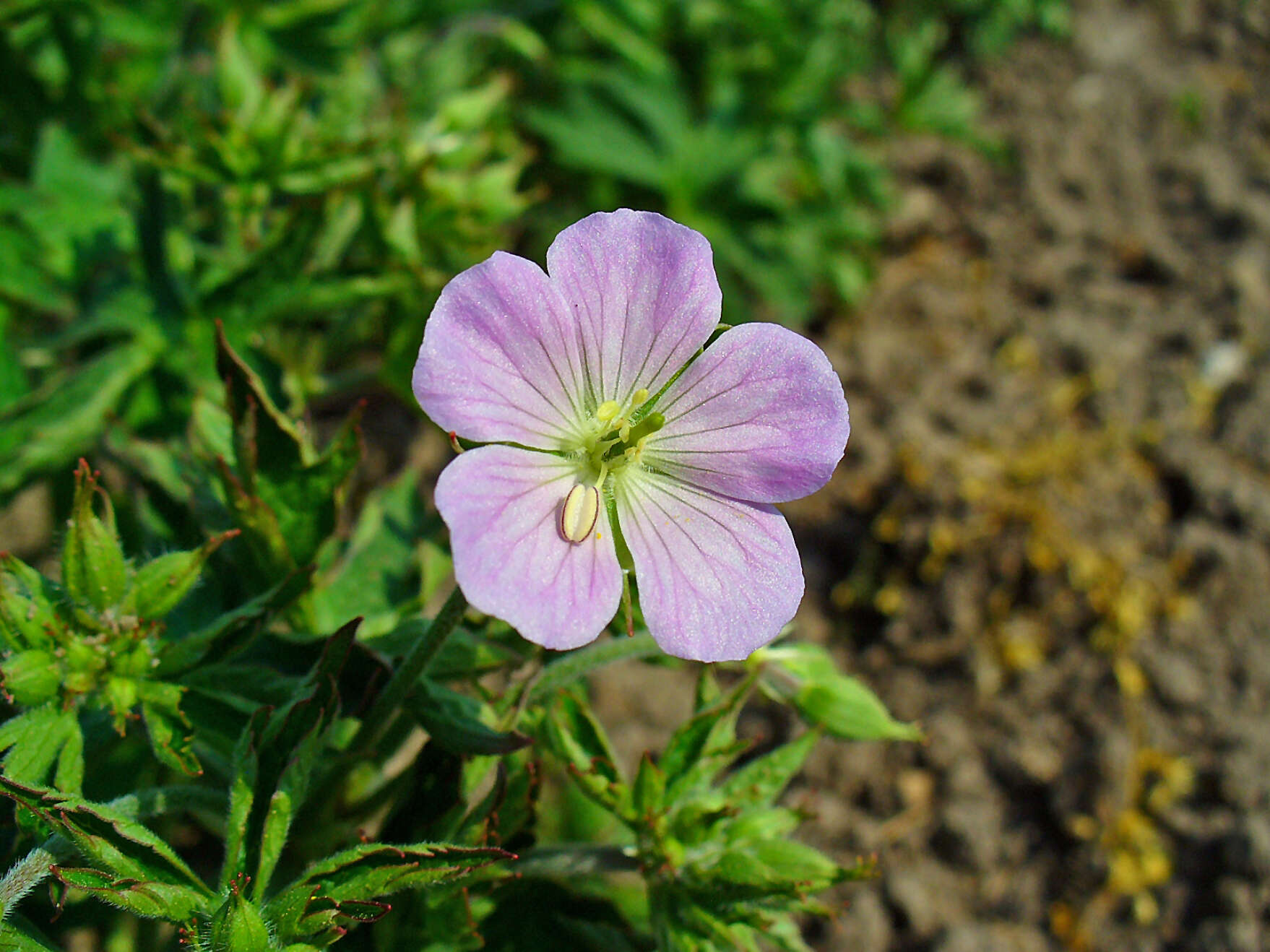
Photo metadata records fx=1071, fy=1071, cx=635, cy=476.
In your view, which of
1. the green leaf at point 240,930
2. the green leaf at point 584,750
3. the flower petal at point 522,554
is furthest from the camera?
the green leaf at point 584,750

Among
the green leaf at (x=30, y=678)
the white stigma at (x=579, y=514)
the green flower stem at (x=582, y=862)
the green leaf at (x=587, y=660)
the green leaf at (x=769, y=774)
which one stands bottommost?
the green flower stem at (x=582, y=862)

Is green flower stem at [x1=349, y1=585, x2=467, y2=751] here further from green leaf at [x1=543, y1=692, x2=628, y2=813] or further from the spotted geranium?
Answer: green leaf at [x1=543, y1=692, x2=628, y2=813]

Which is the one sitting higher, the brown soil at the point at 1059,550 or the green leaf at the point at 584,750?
the green leaf at the point at 584,750

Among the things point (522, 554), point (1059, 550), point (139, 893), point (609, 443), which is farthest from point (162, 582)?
point (1059, 550)

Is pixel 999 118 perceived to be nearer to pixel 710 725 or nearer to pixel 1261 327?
pixel 1261 327

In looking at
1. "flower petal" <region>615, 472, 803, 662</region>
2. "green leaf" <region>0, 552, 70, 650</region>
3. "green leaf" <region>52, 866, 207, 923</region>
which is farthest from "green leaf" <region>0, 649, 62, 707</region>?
"flower petal" <region>615, 472, 803, 662</region>

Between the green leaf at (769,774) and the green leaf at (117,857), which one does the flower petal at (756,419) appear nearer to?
the green leaf at (769,774)

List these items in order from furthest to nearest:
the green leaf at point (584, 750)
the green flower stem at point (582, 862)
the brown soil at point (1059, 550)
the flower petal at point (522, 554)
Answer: the brown soil at point (1059, 550) < the green flower stem at point (582, 862) < the green leaf at point (584, 750) < the flower petal at point (522, 554)

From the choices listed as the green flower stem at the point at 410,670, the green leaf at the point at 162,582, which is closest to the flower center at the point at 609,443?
the green flower stem at the point at 410,670

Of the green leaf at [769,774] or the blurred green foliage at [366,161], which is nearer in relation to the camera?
the green leaf at [769,774]
